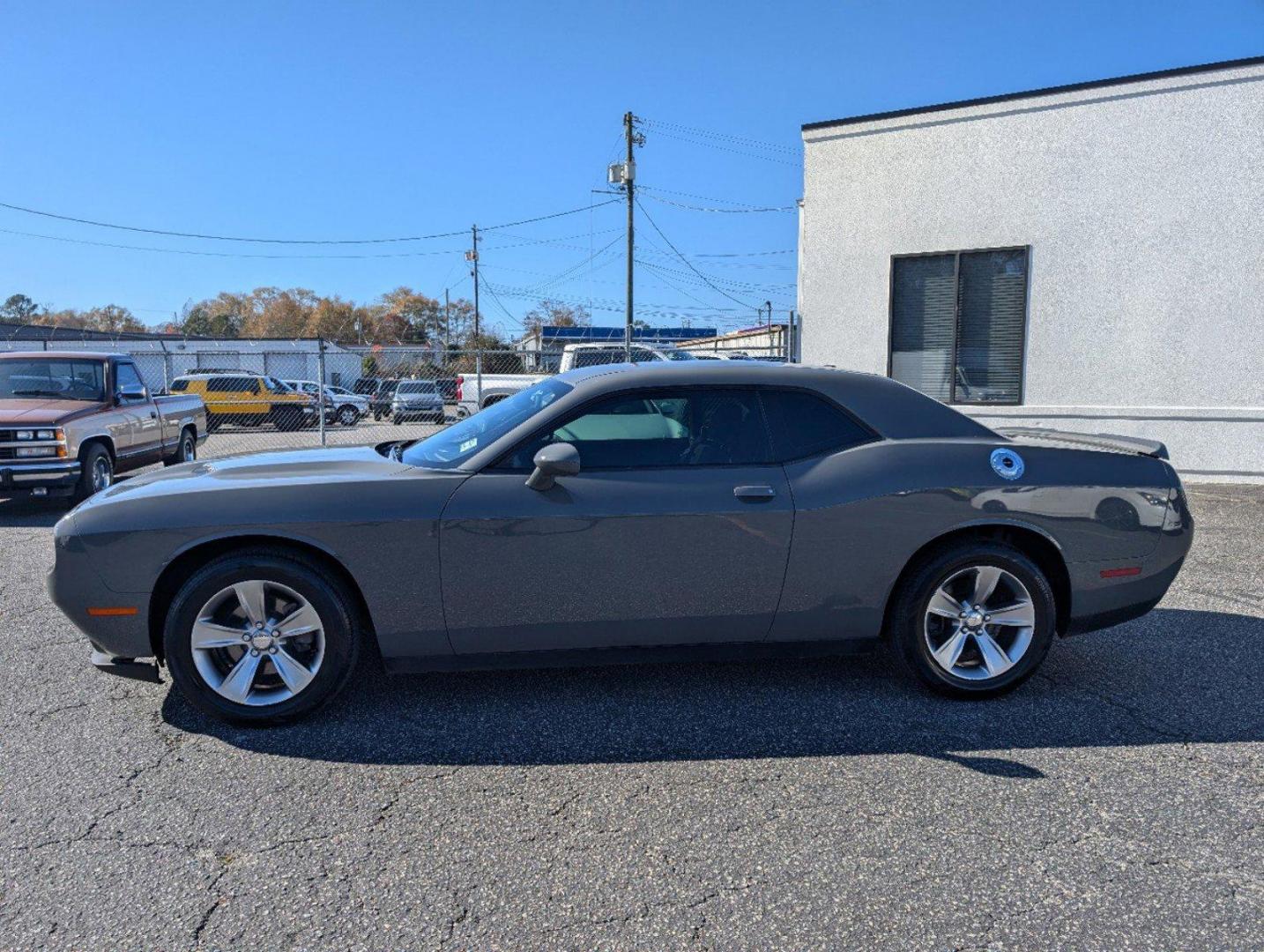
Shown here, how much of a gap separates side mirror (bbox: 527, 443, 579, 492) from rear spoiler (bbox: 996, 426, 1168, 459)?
7.04 ft

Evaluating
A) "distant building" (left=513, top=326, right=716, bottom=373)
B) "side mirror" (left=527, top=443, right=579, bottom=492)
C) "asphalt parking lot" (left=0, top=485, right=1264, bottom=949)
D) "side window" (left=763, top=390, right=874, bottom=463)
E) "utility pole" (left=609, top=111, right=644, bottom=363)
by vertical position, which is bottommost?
"asphalt parking lot" (left=0, top=485, right=1264, bottom=949)

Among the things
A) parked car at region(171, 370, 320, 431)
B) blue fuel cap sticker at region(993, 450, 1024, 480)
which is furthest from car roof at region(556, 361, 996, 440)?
parked car at region(171, 370, 320, 431)

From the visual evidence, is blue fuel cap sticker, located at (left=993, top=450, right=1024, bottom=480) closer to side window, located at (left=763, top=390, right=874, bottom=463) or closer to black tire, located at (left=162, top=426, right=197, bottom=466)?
side window, located at (left=763, top=390, right=874, bottom=463)

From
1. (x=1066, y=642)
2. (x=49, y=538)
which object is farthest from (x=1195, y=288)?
(x=49, y=538)

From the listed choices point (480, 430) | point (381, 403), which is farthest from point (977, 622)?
point (381, 403)

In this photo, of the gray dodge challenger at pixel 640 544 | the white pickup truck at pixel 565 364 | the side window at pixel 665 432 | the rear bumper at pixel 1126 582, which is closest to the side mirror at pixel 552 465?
the gray dodge challenger at pixel 640 544

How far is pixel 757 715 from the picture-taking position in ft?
12.5

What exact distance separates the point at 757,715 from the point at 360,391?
31559mm

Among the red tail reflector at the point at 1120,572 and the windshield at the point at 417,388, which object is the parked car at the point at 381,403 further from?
the red tail reflector at the point at 1120,572

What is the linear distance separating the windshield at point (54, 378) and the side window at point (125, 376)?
167 millimetres

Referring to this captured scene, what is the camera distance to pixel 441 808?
303 cm

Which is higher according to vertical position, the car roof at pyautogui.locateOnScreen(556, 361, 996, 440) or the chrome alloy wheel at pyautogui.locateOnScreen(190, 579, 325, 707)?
the car roof at pyautogui.locateOnScreen(556, 361, 996, 440)

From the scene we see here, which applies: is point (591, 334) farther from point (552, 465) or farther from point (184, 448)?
point (552, 465)

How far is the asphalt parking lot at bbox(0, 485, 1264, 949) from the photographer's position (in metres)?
2.44
